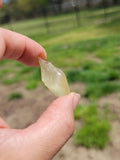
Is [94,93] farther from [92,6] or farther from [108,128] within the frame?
[92,6]

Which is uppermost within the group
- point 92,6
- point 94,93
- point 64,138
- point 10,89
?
point 64,138

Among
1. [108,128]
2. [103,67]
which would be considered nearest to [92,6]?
[103,67]

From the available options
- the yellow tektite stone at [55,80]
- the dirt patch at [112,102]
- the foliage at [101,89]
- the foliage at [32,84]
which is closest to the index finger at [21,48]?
the yellow tektite stone at [55,80]

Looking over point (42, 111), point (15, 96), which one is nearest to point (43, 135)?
point (42, 111)

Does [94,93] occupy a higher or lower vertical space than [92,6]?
higher

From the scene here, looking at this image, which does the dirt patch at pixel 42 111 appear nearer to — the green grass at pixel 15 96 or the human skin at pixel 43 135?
the green grass at pixel 15 96

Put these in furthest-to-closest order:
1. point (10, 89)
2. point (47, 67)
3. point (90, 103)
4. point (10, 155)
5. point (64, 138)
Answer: point (10, 89) → point (90, 103) → point (47, 67) → point (64, 138) → point (10, 155)
